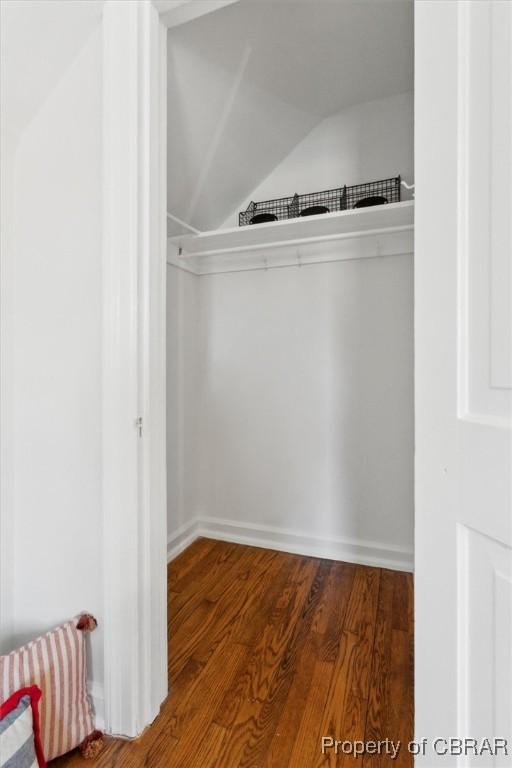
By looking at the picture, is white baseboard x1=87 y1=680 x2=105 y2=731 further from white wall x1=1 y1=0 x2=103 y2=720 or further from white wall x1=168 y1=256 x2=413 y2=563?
white wall x1=168 y1=256 x2=413 y2=563

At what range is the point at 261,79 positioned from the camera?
5.43 ft

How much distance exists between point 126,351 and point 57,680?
91cm

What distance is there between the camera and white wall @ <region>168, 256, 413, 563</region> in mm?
1994

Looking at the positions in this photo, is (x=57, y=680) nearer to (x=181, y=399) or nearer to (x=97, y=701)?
(x=97, y=701)

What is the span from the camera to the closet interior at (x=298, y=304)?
177 centimetres

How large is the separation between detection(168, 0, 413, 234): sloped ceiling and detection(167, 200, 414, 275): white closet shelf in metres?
0.19

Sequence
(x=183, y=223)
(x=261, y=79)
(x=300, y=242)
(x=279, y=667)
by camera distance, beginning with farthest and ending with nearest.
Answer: (x=300, y=242), (x=183, y=223), (x=261, y=79), (x=279, y=667)

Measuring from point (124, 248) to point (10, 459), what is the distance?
0.80m

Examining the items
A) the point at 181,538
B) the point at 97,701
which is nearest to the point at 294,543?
the point at 181,538

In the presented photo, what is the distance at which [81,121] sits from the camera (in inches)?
44.1
